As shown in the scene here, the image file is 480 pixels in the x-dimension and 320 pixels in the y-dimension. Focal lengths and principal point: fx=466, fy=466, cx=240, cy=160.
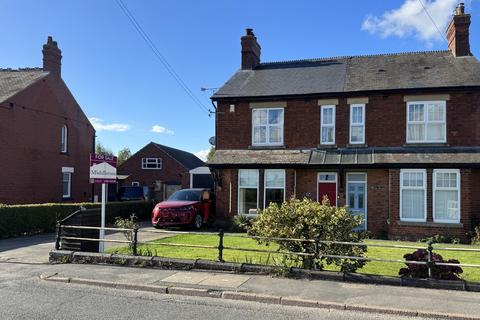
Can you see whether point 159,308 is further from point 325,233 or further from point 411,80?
point 411,80

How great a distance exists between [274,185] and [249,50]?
7.57 metres

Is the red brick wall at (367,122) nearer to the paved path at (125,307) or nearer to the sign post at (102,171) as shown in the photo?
the sign post at (102,171)

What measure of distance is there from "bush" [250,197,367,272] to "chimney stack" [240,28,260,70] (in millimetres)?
15015

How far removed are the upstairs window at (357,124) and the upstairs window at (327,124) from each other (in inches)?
30.9

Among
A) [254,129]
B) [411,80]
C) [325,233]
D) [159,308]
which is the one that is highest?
[411,80]

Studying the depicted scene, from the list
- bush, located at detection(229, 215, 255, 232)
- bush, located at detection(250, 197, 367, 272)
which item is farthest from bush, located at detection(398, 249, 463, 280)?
bush, located at detection(229, 215, 255, 232)

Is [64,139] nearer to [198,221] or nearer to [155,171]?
[155,171]

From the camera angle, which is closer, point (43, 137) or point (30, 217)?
point (30, 217)

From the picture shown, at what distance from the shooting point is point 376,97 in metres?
19.1

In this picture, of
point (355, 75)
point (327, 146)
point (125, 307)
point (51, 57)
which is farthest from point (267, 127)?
point (51, 57)

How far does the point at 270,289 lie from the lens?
8.27m

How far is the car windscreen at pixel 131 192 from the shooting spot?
114ft

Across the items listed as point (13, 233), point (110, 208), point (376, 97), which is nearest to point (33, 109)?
point (110, 208)

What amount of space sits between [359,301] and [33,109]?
75.0ft
